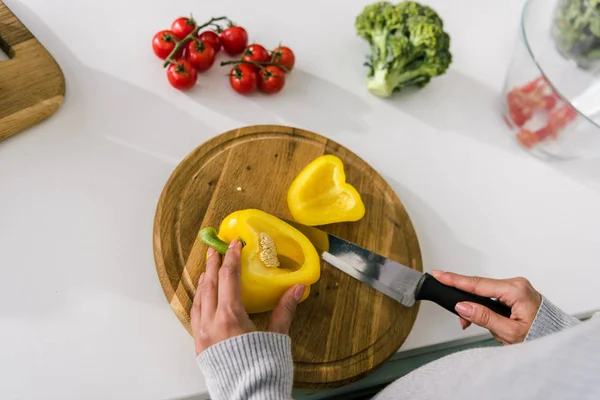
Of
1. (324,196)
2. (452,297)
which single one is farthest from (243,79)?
(452,297)

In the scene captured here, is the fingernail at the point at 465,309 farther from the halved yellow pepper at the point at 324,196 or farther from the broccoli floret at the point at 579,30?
the broccoli floret at the point at 579,30

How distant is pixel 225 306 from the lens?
0.92 metres

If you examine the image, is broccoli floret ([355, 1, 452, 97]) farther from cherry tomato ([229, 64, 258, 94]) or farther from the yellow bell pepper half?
the yellow bell pepper half

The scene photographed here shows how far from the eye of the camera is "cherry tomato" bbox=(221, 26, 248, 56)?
1351 mm

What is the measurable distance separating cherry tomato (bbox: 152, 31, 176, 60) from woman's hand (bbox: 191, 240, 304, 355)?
59 centimetres

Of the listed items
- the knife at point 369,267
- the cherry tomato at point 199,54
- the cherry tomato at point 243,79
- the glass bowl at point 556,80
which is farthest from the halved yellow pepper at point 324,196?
the glass bowl at point 556,80

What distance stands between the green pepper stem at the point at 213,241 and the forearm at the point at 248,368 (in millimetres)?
210

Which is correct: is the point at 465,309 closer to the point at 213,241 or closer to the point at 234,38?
the point at 213,241

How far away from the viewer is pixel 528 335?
3.30 feet

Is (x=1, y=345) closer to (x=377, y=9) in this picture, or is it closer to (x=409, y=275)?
(x=409, y=275)

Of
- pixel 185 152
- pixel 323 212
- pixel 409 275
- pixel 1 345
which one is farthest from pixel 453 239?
pixel 1 345

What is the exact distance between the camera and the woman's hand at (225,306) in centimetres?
91

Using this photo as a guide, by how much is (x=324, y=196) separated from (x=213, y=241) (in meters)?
0.29

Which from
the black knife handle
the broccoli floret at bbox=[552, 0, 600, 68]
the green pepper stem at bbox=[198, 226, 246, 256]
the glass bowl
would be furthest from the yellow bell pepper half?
the broccoli floret at bbox=[552, 0, 600, 68]
